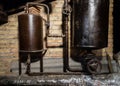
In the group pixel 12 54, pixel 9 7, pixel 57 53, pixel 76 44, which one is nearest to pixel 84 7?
pixel 76 44

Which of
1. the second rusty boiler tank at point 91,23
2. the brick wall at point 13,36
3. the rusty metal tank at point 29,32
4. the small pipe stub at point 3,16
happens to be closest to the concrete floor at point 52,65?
the brick wall at point 13,36

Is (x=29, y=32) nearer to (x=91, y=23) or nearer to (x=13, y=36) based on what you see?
(x=13, y=36)

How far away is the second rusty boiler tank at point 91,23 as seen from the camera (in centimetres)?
294

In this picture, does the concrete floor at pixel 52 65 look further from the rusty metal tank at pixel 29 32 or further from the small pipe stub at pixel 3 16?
the small pipe stub at pixel 3 16

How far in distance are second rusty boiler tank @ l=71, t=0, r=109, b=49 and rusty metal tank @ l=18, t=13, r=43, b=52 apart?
2.36 feet

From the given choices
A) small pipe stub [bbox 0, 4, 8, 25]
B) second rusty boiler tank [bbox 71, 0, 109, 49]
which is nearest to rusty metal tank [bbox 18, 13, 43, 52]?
small pipe stub [bbox 0, 4, 8, 25]

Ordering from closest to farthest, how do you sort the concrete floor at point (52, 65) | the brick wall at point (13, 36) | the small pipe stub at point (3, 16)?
the small pipe stub at point (3, 16) → the concrete floor at point (52, 65) → the brick wall at point (13, 36)

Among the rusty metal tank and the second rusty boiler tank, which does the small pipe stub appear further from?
the second rusty boiler tank

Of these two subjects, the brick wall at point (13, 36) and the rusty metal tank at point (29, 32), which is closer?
the rusty metal tank at point (29, 32)

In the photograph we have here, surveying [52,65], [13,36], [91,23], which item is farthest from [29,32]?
[91,23]

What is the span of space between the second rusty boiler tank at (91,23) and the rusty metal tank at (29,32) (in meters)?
0.72

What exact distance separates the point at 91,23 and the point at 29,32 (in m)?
1.05

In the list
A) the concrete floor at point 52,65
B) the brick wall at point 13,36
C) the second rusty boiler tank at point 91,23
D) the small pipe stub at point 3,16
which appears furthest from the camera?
the brick wall at point 13,36

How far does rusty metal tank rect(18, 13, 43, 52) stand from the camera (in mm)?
3076
